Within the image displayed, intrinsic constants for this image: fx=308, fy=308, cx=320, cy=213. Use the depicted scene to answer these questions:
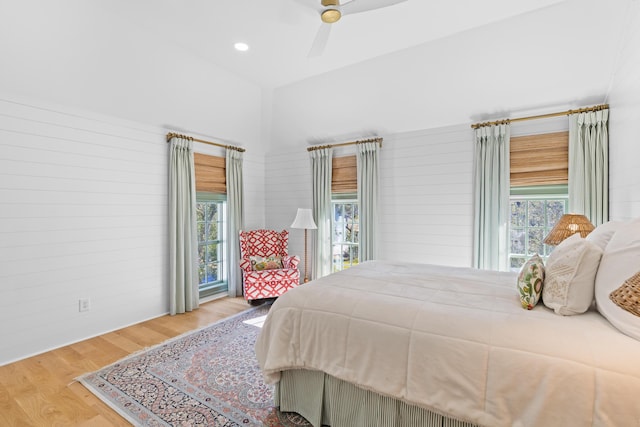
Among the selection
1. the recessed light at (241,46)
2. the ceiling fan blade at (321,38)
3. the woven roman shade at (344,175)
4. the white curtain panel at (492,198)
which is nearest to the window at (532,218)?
the white curtain panel at (492,198)

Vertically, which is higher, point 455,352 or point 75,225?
point 75,225

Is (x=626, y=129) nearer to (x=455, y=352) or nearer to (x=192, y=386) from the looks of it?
(x=455, y=352)

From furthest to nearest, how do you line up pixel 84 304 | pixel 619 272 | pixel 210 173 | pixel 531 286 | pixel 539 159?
pixel 210 173 < pixel 539 159 < pixel 84 304 < pixel 531 286 < pixel 619 272

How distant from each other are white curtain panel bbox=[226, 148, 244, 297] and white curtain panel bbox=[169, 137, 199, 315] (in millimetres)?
666

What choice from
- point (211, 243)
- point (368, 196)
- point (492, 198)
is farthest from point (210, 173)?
point (492, 198)

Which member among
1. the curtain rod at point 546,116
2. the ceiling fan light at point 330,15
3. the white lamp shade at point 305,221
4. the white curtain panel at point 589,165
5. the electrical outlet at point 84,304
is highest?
the ceiling fan light at point 330,15

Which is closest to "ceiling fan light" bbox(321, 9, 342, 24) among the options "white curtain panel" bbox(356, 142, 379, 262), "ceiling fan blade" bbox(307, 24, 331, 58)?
"ceiling fan blade" bbox(307, 24, 331, 58)

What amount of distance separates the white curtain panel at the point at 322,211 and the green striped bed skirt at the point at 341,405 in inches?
114

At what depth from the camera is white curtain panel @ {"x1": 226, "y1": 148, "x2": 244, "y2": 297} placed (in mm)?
4746

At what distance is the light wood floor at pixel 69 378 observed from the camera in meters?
2.01

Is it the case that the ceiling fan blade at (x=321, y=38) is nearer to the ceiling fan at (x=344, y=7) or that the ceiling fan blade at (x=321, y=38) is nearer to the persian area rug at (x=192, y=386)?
the ceiling fan at (x=344, y=7)

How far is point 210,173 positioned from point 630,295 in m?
4.44

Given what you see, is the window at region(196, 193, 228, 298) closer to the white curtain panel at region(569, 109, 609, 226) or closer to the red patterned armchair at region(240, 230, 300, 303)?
the red patterned armchair at region(240, 230, 300, 303)

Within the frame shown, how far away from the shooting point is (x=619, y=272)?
4.31 ft
